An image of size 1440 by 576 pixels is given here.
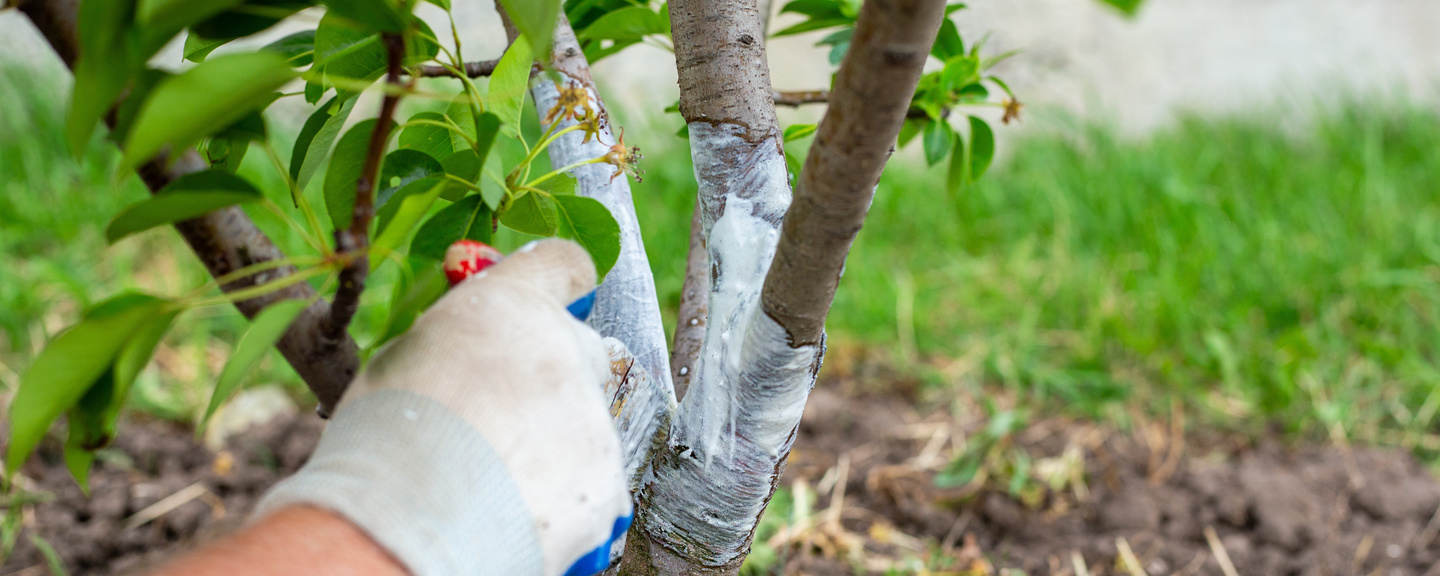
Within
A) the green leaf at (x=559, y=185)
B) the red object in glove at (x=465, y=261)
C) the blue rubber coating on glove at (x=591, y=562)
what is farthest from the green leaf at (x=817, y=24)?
the blue rubber coating on glove at (x=591, y=562)

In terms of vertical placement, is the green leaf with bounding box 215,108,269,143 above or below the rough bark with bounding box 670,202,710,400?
above

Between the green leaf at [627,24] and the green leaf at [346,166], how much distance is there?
0.30 meters

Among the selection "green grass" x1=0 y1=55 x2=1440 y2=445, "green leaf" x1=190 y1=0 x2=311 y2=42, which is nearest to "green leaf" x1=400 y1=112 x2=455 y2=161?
"green leaf" x1=190 y1=0 x2=311 y2=42

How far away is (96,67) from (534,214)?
29 centimetres

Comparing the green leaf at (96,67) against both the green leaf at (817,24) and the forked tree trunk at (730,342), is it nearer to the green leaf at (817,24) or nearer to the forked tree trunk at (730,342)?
the forked tree trunk at (730,342)

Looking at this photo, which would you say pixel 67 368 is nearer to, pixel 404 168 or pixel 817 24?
pixel 404 168

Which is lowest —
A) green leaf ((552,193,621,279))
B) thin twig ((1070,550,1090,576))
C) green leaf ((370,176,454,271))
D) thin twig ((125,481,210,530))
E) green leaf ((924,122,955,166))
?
thin twig ((1070,550,1090,576))

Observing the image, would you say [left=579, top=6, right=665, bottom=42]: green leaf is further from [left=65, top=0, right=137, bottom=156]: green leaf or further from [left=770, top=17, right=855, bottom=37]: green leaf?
[left=65, top=0, right=137, bottom=156]: green leaf

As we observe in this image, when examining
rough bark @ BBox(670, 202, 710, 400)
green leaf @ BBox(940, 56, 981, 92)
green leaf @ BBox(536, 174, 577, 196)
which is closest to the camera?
green leaf @ BBox(536, 174, 577, 196)

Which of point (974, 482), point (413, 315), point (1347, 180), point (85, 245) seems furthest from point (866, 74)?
point (1347, 180)

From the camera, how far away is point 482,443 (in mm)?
498

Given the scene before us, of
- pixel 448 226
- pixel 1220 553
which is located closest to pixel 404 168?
pixel 448 226

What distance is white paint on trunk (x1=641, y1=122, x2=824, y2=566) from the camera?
66 cm

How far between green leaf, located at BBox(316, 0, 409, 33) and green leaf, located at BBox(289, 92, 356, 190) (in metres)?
0.15
